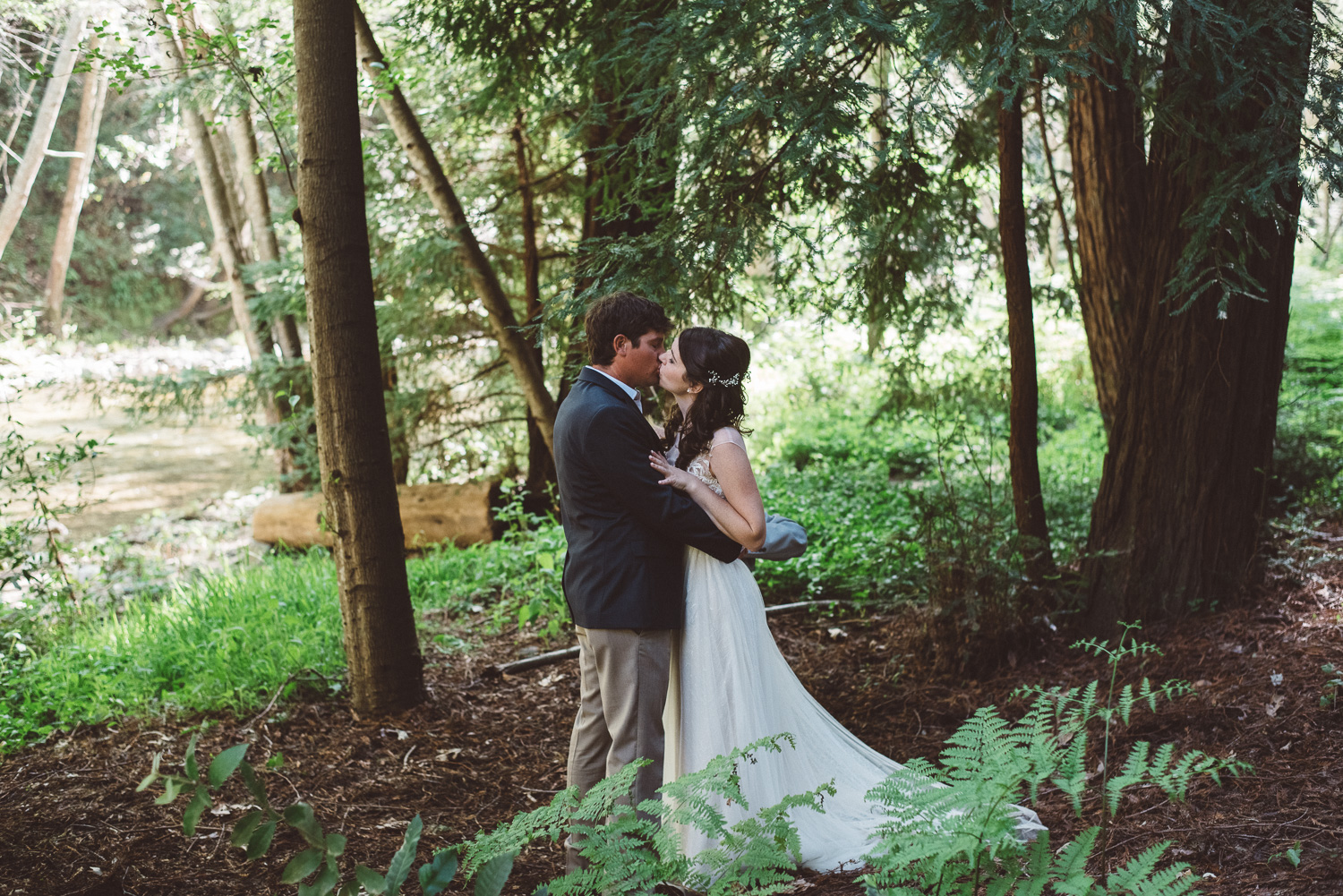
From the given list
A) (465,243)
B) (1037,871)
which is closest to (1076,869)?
(1037,871)

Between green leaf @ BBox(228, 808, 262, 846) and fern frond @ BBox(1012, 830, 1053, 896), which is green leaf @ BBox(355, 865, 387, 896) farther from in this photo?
fern frond @ BBox(1012, 830, 1053, 896)

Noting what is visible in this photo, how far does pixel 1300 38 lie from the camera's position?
3.89 meters

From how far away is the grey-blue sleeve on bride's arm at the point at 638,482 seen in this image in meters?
3.26

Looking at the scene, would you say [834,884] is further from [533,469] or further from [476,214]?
[476,214]

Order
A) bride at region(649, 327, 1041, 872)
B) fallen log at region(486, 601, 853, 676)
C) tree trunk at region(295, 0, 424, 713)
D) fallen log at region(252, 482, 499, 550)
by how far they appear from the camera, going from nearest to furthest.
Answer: bride at region(649, 327, 1041, 872), tree trunk at region(295, 0, 424, 713), fallen log at region(486, 601, 853, 676), fallen log at region(252, 482, 499, 550)

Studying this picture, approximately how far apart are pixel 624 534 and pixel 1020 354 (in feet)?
9.12

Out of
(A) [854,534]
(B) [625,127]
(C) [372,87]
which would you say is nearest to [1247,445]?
(A) [854,534]

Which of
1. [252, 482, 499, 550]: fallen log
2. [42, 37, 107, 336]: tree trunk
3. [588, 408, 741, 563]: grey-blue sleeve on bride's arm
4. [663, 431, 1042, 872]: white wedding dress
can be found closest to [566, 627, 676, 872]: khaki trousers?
[663, 431, 1042, 872]: white wedding dress

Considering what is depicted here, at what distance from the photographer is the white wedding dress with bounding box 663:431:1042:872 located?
347 centimetres

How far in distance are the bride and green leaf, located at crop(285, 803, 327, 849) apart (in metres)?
1.98

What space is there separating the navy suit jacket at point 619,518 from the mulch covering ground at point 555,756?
3.88ft

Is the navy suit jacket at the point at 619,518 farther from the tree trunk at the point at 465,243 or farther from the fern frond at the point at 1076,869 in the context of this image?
the tree trunk at the point at 465,243

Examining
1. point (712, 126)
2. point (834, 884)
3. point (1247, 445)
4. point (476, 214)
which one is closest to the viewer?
point (834, 884)

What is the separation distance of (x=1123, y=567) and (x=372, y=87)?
5.22 metres
